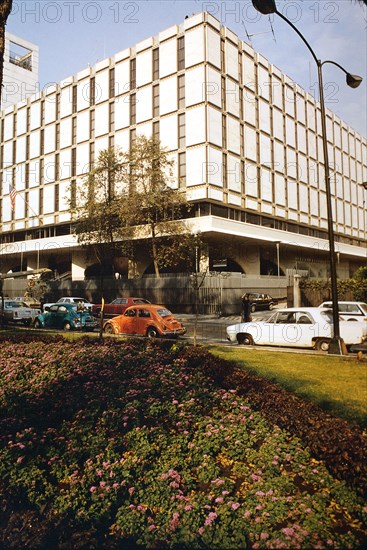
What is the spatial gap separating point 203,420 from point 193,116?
3151 centimetres

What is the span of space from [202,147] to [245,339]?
2279 cm

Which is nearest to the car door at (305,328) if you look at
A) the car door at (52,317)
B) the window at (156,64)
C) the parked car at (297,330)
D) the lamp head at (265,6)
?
the parked car at (297,330)

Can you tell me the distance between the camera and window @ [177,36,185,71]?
34219mm

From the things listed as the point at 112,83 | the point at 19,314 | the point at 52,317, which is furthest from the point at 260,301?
the point at 112,83

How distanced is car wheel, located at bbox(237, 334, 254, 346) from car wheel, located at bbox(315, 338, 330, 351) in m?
4.48

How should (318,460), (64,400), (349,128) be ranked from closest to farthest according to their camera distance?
(318,460), (64,400), (349,128)

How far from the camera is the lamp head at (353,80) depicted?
8.74 metres

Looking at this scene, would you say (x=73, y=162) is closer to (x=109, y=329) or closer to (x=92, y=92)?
(x=92, y=92)

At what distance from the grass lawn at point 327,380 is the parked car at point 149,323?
945 centimetres

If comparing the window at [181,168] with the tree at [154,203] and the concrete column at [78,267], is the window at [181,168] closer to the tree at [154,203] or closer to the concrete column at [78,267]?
the tree at [154,203]

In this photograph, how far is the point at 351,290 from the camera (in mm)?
21031

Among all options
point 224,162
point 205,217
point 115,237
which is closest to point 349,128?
point 224,162

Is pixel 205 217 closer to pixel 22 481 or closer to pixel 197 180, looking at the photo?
pixel 197 180

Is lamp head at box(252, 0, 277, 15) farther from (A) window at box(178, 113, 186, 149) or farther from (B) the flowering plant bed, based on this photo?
(A) window at box(178, 113, 186, 149)
